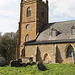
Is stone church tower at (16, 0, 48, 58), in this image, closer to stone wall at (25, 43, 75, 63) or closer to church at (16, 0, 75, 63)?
church at (16, 0, 75, 63)

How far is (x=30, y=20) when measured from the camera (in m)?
30.5

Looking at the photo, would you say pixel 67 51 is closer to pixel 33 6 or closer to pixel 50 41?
pixel 50 41

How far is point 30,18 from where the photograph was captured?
30656 mm

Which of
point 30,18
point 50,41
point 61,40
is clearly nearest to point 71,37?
point 61,40

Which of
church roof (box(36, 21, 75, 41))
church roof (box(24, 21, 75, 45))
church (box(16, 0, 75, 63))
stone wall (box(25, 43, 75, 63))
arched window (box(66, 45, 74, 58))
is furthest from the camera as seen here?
church roof (box(36, 21, 75, 41))

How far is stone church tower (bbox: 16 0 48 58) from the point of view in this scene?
97.0 feet

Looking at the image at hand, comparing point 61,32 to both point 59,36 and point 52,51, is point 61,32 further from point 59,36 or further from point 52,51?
point 52,51

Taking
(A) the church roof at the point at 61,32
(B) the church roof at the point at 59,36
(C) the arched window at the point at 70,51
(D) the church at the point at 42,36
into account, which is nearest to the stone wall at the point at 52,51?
(D) the church at the point at 42,36

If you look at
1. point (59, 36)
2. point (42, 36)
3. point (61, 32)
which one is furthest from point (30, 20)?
point (59, 36)

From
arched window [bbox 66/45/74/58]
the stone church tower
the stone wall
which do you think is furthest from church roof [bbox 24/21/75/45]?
the stone church tower

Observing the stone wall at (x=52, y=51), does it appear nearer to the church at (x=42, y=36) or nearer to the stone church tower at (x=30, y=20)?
the church at (x=42, y=36)

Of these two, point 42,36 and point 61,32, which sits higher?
point 61,32

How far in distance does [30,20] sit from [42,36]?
610cm

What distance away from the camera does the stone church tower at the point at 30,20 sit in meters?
29.6
